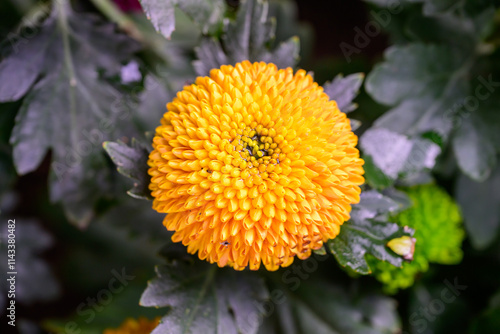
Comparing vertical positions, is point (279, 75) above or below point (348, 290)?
above

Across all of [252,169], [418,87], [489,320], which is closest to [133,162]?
[252,169]

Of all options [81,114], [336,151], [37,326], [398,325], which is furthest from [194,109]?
[37,326]

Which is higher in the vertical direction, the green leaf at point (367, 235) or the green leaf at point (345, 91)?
the green leaf at point (345, 91)

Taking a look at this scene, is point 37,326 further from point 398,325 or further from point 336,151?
point 336,151

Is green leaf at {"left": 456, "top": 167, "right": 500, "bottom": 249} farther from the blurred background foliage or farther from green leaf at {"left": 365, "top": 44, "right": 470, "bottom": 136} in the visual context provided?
green leaf at {"left": 365, "top": 44, "right": 470, "bottom": 136}

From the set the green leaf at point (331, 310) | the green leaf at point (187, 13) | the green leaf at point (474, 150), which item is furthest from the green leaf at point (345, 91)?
the green leaf at point (331, 310)

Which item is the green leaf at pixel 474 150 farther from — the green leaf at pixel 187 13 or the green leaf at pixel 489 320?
the green leaf at pixel 187 13

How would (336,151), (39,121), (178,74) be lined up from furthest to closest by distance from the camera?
(178,74)
(39,121)
(336,151)

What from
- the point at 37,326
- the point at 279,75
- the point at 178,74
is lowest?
the point at 37,326
